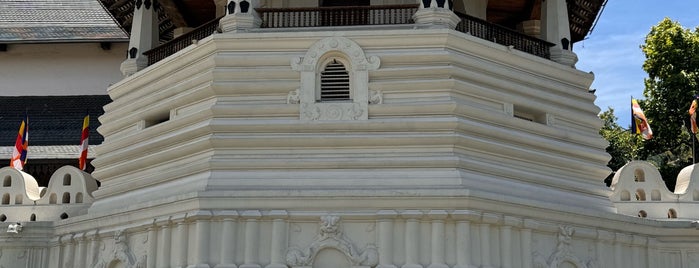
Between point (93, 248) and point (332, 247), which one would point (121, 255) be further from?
point (332, 247)

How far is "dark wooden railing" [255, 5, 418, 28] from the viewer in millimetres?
24812

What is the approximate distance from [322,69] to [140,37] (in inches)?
242

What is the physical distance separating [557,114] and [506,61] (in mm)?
1809

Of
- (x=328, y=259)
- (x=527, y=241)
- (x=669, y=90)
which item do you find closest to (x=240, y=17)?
(x=328, y=259)

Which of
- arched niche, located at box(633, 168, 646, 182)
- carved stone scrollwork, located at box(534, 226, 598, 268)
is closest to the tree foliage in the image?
arched niche, located at box(633, 168, 646, 182)

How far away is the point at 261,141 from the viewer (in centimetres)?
2339

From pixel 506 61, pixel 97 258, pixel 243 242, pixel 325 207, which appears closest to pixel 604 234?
pixel 506 61

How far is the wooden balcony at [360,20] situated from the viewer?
24859 millimetres

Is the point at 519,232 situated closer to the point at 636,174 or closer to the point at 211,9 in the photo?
the point at 636,174

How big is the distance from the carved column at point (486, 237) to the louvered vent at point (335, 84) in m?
3.82

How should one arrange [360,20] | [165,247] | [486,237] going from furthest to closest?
[360,20], [165,247], [486,237]

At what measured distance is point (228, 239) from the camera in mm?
22391

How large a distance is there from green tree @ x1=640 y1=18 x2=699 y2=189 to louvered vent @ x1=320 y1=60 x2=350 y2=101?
18.9 metres

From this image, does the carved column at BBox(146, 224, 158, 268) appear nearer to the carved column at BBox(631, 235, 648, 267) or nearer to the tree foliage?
the carved column at BBox(631, 235, 648, 267)
